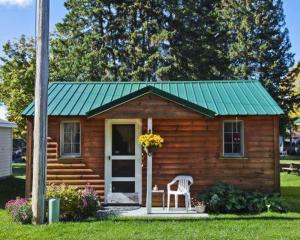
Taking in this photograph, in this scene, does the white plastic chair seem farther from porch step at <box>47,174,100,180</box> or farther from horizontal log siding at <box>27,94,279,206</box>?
porch step at <box>47,174,100,180</box>

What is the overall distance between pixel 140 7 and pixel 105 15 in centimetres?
255

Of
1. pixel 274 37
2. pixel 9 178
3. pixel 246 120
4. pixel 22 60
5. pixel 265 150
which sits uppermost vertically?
pixel 274 37

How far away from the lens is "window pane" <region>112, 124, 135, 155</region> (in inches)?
504

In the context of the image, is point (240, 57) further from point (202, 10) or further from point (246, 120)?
point (246, 120)

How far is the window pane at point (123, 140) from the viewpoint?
12805 millimetres

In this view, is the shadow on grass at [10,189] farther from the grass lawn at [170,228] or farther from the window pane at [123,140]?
the grass lawn at [170,228]

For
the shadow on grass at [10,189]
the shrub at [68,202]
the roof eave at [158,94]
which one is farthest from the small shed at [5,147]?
the shrub at [68,202]

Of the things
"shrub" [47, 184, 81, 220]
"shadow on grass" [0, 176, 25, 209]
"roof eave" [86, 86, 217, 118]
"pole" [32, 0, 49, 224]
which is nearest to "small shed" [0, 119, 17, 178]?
"shadow on grass" [0, 176, 25, 209]

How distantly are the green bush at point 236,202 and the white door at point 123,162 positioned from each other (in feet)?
6.74

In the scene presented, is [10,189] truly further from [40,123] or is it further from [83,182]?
[40,123]

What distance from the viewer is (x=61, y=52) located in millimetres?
31062

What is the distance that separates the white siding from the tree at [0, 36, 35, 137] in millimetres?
3999

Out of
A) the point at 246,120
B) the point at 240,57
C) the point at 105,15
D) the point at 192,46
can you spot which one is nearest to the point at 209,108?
the point at 246,120

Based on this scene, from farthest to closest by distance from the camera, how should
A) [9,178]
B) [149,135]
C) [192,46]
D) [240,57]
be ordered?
[240,57], [192,46], [9,178], [149,135]
